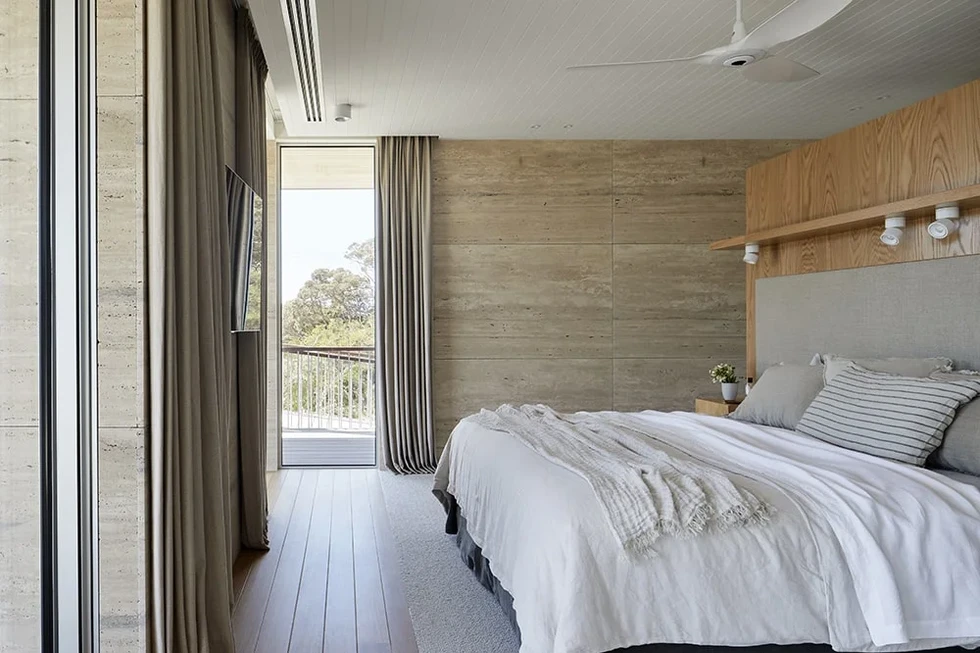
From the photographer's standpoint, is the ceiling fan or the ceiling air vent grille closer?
the ceiling fan

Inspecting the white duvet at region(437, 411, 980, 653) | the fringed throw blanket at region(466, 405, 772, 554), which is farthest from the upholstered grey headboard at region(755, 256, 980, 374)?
the fringed throw blanket at region(466, 405, 772, 554)

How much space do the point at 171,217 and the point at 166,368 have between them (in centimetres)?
44

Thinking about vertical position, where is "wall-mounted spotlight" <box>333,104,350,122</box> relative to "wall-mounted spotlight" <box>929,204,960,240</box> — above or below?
above

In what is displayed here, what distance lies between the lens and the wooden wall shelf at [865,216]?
3.29m

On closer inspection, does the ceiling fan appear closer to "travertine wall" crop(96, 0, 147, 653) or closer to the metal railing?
"travertine wall" crop(96, 0, 147, 653)

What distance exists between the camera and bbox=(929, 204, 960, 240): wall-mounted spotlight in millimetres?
3393

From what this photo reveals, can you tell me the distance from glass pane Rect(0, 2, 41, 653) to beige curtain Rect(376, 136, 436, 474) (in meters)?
4.38

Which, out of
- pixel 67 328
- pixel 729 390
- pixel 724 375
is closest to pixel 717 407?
pixel 729 390

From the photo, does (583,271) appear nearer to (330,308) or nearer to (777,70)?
(330,308)

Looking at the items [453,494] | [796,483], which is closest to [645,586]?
[796,483]

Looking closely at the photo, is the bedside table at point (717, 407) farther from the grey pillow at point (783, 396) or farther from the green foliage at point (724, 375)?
the grey pillow at point (783, 396)

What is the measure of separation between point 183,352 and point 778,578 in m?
1.86

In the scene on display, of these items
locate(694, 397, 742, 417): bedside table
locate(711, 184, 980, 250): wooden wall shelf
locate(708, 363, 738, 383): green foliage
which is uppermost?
locate(711, 184, 980, 250): wooden wall shelf

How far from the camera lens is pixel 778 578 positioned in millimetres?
2258
